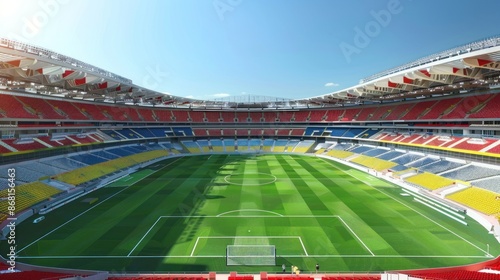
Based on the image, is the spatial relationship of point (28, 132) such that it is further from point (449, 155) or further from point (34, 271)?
point (449, 155)

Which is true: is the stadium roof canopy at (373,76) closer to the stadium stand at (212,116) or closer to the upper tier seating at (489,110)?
the upper tier seating at (489,110)

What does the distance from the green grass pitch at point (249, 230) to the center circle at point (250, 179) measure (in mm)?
1728

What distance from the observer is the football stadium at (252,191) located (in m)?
16.5

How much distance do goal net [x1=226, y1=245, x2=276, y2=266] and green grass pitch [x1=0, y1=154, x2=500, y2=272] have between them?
1.45 ft

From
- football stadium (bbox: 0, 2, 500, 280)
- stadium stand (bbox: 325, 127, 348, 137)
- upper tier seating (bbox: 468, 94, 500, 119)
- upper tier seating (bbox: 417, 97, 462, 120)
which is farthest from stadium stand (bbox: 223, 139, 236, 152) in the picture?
upper tier seating (bbox: 468, 94, 500, 119)

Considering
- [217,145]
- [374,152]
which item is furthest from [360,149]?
[217,145]

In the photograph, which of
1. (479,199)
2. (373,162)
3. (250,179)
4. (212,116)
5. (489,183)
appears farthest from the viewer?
(212,116)

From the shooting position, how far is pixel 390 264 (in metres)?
16.0

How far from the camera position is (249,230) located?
2080cm

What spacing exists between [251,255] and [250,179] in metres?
21.1

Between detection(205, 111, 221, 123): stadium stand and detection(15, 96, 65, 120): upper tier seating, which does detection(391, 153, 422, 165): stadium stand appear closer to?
detection(205, 111, 221, 123): stadium stand

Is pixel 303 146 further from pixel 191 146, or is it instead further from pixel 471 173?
pixel 471 173

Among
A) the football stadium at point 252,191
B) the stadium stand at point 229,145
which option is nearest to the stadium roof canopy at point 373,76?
the football stadium at point 252,191

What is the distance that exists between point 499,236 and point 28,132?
1918 inches
